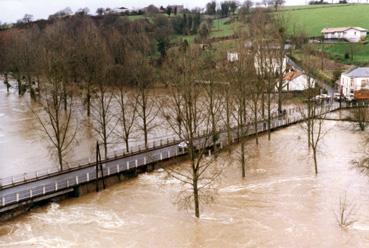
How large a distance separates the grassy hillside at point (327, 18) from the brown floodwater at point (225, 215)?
6968 centimetres

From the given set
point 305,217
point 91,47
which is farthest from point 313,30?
point 305,217

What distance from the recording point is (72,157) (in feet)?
131

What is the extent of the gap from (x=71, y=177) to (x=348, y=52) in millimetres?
64849

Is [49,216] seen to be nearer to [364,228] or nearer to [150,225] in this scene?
[150,225]

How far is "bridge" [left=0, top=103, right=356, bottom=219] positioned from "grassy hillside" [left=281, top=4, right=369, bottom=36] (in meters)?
67.0

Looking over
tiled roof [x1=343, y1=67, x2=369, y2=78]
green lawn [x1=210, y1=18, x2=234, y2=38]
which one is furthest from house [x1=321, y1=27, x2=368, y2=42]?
tiled roof [x1=343, y1=67, x2=369, y2=78]

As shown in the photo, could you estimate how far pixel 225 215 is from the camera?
2803cm

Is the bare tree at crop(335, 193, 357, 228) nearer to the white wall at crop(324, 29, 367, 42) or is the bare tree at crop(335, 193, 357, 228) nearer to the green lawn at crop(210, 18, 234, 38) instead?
the white wall at crop(324, 29, 367, 42)

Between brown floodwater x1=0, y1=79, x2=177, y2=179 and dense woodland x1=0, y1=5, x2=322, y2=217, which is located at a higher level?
dense woodland x1=0, y1=5, x2=322, y2=217

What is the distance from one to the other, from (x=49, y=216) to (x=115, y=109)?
32.3m

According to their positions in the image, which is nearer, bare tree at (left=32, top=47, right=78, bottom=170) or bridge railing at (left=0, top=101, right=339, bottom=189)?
bridge railing at (left=0, top=101, right=339, bottom=189)

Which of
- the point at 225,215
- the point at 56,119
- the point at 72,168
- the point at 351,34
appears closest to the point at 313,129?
the point at 225,215

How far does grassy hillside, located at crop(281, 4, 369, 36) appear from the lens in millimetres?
103938

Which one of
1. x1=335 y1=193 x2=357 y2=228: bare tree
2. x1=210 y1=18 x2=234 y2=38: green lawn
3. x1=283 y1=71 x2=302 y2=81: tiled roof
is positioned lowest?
x1=335 y1=193 x2=357 y2=228: bare tree
